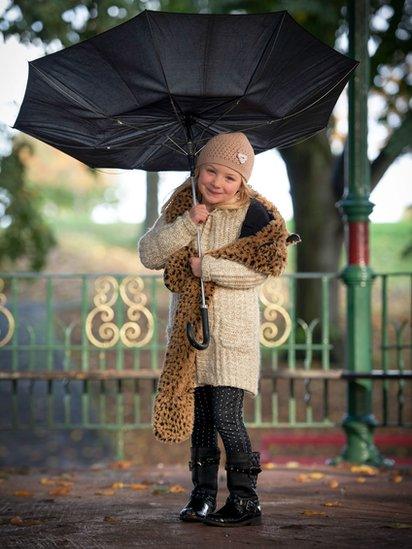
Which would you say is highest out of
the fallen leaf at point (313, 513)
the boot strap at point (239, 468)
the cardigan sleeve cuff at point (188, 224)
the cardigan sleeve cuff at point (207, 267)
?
the cardigan sleeve cuff at point (188, 224)

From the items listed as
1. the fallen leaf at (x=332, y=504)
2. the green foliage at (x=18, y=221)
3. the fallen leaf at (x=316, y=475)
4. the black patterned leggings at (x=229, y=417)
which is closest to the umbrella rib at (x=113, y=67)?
the black patterned leggings at (x=229, y=417)

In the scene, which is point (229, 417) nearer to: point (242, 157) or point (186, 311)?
point (186, 311)

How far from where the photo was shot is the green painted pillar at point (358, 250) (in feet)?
28.3

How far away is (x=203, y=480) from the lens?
18.0 feet

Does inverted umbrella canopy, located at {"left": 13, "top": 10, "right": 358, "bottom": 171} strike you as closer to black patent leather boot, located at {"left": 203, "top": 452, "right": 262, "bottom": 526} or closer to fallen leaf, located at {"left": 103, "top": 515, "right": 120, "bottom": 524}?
black patent leather boot, located at {"left": 203, "top": 452, "right": 262, "bottom": 526}

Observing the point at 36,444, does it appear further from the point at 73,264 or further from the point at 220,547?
the point at 73,264

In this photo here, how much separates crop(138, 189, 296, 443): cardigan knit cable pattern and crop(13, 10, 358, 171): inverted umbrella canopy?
1.37ft

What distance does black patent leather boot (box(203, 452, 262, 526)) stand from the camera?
5.33m

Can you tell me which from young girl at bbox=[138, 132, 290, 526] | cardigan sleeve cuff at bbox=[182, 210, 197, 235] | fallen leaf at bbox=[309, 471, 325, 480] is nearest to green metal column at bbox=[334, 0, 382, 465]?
fallen leaf at bbox=[309, 471, 325, 480]

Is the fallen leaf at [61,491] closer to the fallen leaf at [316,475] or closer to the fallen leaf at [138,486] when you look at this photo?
the fallen leaf at [138,486]

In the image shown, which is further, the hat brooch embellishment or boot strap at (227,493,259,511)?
boot strap at (227,493,259,511)

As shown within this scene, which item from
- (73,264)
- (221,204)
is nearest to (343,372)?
(221,204)

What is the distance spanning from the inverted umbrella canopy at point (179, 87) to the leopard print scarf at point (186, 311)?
54 centimetres

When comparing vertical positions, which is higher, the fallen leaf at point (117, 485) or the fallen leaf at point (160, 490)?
the fallen leaf at point (160, 490)
